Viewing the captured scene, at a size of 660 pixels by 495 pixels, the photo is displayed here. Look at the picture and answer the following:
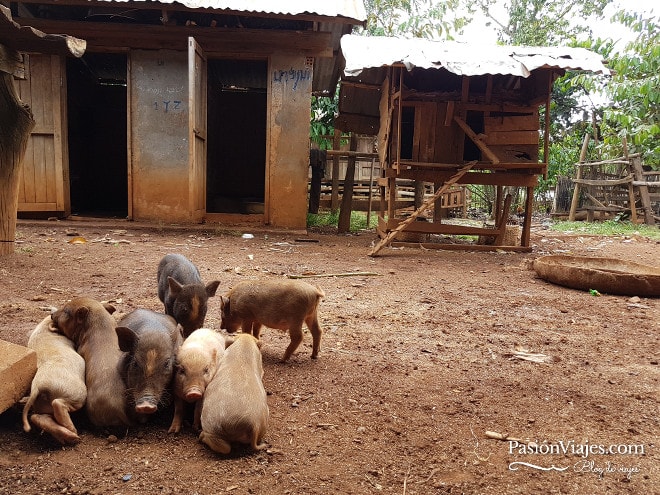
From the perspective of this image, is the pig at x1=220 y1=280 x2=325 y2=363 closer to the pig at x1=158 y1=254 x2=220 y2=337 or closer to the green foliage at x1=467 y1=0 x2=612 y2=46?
the pig at x1=158 y1=254 x2=220 y2=337

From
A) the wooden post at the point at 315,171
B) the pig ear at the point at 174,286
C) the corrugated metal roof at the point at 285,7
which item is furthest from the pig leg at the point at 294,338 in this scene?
the wooden post at the point at 315,171

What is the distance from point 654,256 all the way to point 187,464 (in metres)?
8.61

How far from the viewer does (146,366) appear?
230 cm

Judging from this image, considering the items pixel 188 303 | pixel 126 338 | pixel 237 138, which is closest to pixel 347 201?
pixel 237 138

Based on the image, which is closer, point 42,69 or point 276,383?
point 276,383

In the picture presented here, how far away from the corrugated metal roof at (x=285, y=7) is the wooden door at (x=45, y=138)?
6.59ft

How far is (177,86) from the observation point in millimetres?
9055

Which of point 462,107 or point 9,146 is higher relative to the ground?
point 462,107

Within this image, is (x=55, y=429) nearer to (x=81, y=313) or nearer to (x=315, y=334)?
(x=81, y=313)

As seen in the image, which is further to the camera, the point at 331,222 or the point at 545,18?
the point at 545,18

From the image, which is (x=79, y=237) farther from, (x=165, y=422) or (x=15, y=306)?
(x=165, y=422)

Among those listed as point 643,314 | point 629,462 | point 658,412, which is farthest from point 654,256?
point 629,462

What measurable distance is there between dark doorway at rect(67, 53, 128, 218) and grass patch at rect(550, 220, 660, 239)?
11.5m

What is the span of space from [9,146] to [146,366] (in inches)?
170
